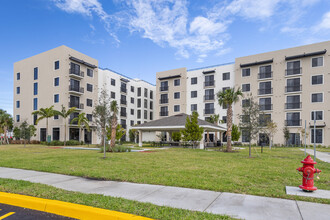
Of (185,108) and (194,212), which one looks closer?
(194,212)

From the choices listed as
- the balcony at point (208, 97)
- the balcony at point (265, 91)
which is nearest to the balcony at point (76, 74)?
the balcony at point (208, 97)

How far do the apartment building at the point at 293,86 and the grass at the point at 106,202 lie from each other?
34.4 metres

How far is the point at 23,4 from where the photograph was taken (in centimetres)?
2019

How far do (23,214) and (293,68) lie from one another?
1687 inches

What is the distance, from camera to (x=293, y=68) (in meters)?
38.7

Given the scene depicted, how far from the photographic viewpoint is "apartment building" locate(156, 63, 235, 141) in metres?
45.0

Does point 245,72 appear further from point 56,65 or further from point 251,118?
point 56,65

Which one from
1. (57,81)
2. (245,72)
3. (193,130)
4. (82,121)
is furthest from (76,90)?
(245,72)

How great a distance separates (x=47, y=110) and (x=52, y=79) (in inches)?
255

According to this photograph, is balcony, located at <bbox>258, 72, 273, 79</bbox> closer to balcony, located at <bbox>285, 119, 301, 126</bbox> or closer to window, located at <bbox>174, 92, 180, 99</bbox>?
balcony, located at <bbox>285, 119, 301, 126</bbox>

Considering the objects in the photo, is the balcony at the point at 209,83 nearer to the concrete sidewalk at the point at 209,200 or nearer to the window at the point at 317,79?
the window at the point at 317,79

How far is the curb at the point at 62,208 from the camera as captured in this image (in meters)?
4.61

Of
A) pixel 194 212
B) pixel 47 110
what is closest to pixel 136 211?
pixel 194 212

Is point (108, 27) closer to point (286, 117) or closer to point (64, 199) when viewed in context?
point (64, 199)
